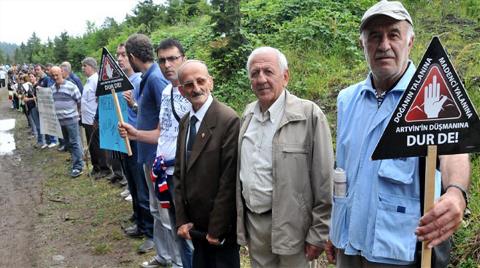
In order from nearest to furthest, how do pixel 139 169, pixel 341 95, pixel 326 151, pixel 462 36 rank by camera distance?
pixel 341 95 → pixel 326 151 → pixel 139 169 → pixel 462 36

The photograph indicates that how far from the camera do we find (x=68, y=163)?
9.77 meters

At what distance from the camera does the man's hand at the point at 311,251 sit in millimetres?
2619

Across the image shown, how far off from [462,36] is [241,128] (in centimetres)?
583

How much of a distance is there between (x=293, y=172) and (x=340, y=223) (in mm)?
491

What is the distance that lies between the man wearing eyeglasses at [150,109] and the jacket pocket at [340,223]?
7.26 feet

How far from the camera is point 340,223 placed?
219cm

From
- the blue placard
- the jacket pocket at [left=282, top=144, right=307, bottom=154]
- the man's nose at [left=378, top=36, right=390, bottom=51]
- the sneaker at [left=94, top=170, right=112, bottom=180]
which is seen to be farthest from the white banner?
the man's nose at [left=378, top=36, right=390, bottom=51]

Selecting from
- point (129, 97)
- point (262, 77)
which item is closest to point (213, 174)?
point (262, 77)

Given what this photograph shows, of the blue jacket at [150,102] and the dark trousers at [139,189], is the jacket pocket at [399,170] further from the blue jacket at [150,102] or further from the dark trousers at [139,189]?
the dark trousers at [139,189]

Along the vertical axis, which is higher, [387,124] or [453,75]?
[453,75]

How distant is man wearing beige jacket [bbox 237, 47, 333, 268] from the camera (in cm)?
259

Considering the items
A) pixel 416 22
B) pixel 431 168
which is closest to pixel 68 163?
pixel 416 22

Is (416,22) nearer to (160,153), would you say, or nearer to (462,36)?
(462,36)

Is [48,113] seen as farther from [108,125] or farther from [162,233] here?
[162,233]
